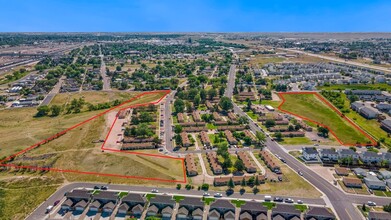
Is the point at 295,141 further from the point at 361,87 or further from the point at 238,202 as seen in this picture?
the point at 361,87

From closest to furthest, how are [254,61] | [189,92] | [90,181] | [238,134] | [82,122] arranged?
[90,181], [238,134], [82,122], [189,92], [254,61]

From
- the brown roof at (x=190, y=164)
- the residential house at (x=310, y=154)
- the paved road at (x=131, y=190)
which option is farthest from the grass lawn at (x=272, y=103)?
the paved road at (x=131, y=190)

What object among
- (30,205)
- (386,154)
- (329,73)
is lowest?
(30,205)

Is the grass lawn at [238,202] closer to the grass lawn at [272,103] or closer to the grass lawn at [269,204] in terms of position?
the grass lawn at [269,204]

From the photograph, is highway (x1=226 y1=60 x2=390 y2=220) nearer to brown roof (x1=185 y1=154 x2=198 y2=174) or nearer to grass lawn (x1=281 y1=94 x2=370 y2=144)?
grass lawn (x1=281 y1=94 x2=370 y2=144)

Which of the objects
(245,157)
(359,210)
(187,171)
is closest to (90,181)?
(187,171)

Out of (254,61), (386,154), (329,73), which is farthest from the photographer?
(254,61)

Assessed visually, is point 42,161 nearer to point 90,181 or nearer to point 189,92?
point 90,181

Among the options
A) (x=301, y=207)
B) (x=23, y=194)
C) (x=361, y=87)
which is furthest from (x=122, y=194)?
(x=361, y=87)
